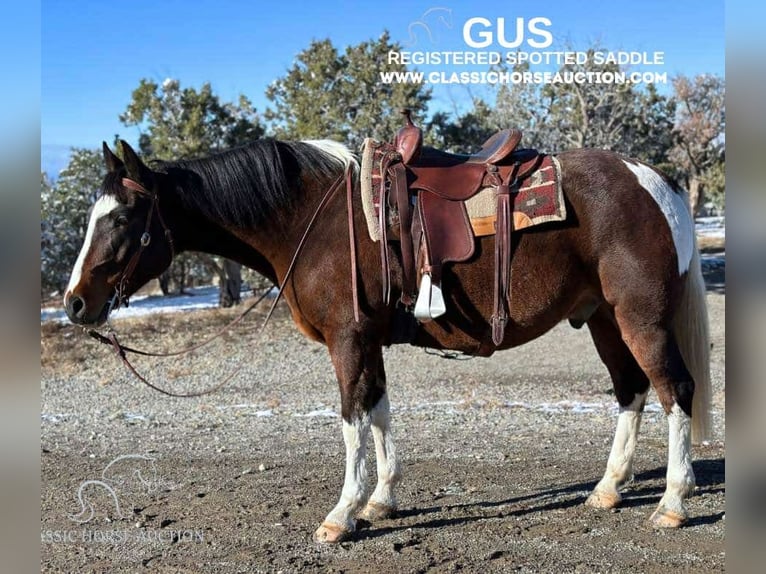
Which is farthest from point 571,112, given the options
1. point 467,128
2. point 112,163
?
point 112,163

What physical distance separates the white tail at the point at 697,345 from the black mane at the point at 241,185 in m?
2.23

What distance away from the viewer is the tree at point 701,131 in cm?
1580

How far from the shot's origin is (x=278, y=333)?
1324 centimetres

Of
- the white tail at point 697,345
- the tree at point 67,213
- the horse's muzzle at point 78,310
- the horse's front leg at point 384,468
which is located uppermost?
the tree at point 67,213

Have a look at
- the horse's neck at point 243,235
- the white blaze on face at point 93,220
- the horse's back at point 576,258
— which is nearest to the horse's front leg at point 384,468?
the horse's back at point 576,258

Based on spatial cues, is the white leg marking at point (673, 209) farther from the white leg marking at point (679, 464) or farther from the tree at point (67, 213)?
the tree at point (67, 213)

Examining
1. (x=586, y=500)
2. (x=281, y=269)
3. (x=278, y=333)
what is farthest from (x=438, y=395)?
(x=278, y=333)

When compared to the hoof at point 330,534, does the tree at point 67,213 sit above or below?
above

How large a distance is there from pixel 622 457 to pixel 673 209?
5.03 feet

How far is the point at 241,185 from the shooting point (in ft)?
12.6

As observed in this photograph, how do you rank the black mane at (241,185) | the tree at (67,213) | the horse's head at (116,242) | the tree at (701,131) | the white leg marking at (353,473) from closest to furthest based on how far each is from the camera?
the horse's head at (116,242) → the white leg marking at (353,473) → the black mane at (241,185) → the tree at (701,131) → the tree at (67,213)

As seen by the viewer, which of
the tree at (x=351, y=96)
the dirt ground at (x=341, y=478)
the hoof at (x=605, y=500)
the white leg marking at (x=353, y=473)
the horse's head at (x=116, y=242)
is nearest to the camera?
the dirt ground at (x=341, y=478)

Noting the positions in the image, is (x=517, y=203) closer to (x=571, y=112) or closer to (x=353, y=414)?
(x=353, y=414)

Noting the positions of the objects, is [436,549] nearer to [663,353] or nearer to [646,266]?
[663,353]
